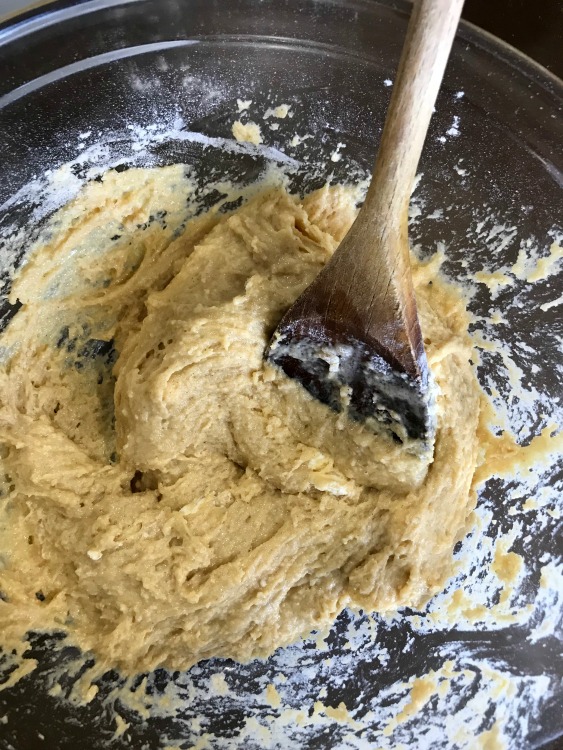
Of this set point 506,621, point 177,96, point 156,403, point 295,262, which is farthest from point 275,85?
point 506,621

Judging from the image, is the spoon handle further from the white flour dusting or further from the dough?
the white flour dusting

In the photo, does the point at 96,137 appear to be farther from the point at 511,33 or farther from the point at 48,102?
the point at 511,33

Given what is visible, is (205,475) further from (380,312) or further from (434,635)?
(434,635)

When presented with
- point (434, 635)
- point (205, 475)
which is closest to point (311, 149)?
point (205, 475)

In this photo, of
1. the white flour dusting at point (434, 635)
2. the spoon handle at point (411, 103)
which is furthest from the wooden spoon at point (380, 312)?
the white flour dusting at point (434, 635)

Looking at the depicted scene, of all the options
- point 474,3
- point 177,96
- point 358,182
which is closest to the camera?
point 177,96
